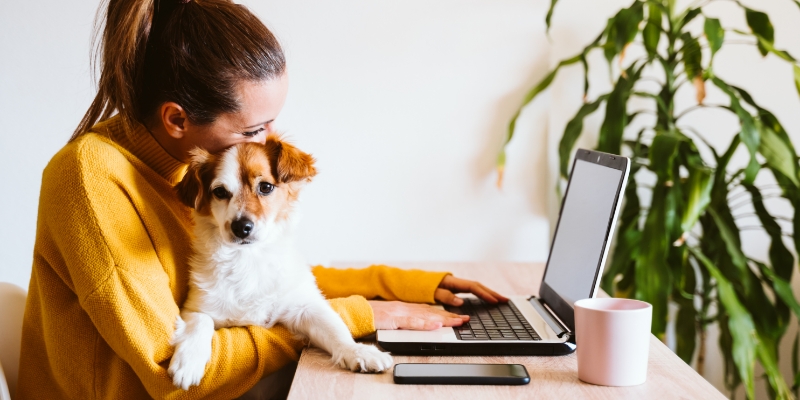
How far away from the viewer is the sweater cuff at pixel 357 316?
1.15m

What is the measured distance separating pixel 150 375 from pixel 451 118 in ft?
5.23

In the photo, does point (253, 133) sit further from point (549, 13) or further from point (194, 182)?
point (549, 13)

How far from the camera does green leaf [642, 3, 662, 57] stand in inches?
82.7

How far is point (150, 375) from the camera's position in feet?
3.22

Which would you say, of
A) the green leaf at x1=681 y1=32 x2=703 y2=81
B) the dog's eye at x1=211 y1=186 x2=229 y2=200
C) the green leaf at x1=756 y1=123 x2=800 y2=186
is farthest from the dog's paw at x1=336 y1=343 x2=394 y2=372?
the green leaf at x1=681 y1=32 x2=703 y2=81

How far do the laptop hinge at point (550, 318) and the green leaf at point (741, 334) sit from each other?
0.77 metres

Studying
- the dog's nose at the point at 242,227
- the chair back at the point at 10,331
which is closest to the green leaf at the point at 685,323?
the dog's nose at the point at 242,227

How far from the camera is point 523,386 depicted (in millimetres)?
903

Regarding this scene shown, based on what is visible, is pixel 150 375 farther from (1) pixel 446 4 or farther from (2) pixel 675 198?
(1) pixel 446 4

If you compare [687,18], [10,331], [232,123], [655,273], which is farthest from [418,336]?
[687,18]

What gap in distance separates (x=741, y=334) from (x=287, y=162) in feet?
4.53

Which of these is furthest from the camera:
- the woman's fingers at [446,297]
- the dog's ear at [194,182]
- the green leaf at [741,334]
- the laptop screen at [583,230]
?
the green leaf at [741,334]

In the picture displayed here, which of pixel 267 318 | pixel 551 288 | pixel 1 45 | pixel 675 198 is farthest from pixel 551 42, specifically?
pixel 1 45

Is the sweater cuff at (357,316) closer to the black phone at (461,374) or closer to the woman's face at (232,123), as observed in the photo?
the black phone at (461,374)
